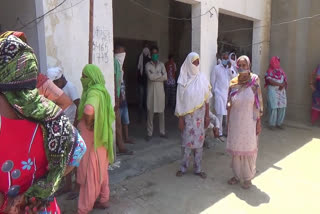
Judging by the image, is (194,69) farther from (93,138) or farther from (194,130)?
(93,138)

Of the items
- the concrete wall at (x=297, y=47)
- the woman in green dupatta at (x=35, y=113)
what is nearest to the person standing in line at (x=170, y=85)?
the concrete wall at (x=297, y=47)

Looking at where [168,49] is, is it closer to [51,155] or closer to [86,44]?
[86,44]

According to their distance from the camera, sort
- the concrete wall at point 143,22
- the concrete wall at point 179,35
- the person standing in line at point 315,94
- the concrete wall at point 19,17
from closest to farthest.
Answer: the concrete wall at point 19,17 < the person standing in line at point 315,94 < the concrete wall at point 143,22 < the concrete wall at point 179,35

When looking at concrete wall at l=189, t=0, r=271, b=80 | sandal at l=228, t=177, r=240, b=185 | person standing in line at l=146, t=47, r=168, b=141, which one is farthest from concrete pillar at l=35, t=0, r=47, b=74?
concrete wall at l=189, t=0, r=271, b=80

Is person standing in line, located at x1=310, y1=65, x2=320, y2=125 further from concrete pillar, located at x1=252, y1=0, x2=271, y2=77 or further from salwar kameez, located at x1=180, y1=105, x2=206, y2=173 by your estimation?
salwar kameez, located at x1=180, y1=105, x2=206, y2=173

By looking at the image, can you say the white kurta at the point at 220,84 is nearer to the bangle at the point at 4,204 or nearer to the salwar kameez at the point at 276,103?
the salwar kameez at the point at 276,103

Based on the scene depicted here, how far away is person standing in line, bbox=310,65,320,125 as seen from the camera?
22.5 ft

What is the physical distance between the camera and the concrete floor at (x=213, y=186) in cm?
316

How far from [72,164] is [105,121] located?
1354 mm

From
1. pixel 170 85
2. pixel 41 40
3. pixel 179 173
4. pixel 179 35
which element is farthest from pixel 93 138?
pixel 179 35

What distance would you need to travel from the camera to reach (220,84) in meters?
5.61

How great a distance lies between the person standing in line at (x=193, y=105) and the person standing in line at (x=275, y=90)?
11.4 feet

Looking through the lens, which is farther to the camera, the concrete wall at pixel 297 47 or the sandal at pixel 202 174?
the concrete wall at pixel 297 47

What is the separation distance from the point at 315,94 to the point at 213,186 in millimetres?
4664
